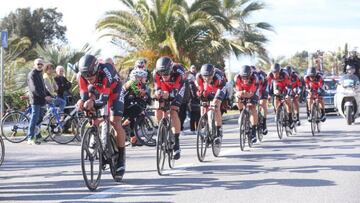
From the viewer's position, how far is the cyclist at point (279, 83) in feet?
52.0

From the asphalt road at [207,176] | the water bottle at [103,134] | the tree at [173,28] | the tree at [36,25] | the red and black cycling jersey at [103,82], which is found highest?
the tree at [36,25]

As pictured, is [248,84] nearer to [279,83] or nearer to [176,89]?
[279,83]

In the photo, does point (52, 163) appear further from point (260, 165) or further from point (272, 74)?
point (272, 74)

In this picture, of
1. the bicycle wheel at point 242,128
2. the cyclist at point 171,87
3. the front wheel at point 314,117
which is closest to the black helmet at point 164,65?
the cyclist at point 171,87

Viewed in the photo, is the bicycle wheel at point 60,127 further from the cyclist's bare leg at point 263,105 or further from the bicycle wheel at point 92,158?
the bicycle wheel at point 92,158

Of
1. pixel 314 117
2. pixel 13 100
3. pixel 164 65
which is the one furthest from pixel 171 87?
pixel 13 100

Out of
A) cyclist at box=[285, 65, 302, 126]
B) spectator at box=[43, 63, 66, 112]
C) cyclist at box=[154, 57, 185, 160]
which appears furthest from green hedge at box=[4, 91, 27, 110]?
cyclist at box=[154, 57, 185, 160]

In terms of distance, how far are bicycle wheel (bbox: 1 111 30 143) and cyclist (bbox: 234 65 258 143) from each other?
551 centimetres

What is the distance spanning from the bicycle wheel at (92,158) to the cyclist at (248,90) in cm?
541

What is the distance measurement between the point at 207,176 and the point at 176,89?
1.76 m

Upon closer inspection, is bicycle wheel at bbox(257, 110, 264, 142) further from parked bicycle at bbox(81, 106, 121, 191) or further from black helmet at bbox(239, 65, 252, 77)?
parked bicycle at bbox(81, 106, 121, 191)

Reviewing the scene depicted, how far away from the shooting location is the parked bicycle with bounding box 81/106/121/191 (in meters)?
8.15

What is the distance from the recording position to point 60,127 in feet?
50.1

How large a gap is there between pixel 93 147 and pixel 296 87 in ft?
32.1
